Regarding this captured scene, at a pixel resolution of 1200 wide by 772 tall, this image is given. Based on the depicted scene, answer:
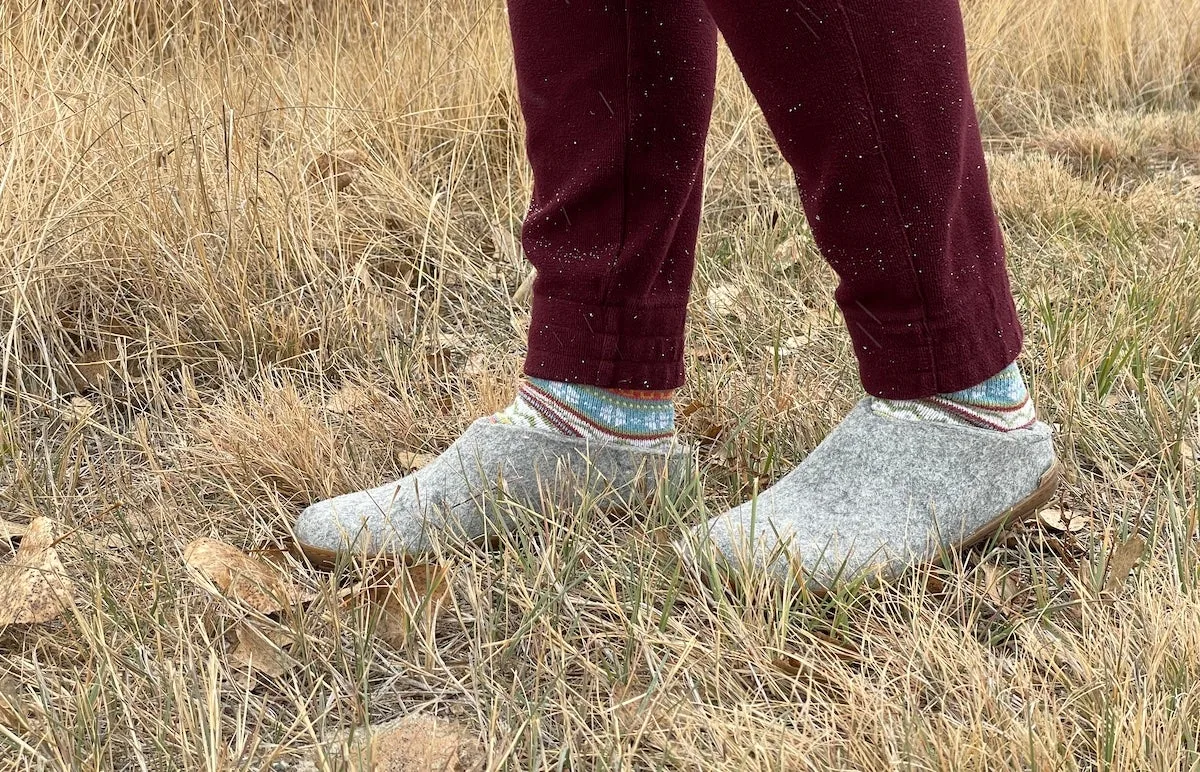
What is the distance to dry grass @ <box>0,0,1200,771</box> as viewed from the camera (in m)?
0.74

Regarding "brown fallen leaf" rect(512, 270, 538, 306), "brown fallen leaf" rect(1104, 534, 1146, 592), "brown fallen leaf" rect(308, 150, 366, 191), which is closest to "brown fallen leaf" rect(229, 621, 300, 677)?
"brown fallen leaf" rect(1104, 534, 1146, 592)

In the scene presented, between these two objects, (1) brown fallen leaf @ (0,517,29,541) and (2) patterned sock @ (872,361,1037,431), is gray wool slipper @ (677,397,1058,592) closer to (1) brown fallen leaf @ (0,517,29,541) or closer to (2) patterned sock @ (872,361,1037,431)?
(2) patterned sock @ (872,361,1037,431)

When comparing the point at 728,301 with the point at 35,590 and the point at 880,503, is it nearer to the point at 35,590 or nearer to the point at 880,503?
the point at 880,503

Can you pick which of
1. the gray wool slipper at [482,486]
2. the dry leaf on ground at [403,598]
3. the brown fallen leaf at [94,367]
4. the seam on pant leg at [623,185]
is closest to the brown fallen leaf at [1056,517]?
the gray wool slipper at [482,486]

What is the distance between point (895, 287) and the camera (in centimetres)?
81

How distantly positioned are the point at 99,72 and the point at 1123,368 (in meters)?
1.69

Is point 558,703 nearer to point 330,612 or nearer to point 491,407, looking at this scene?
point 330,612

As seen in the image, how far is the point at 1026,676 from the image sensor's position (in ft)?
2.39

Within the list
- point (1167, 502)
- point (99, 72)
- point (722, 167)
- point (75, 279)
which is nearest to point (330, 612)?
point (1167, 502)

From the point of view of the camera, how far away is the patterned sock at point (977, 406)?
0.89 meters

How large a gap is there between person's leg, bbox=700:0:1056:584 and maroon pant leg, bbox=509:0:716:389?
136 millimetres

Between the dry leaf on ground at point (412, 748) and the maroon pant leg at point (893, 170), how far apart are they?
454 millimetres

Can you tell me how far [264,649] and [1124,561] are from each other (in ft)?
2.42

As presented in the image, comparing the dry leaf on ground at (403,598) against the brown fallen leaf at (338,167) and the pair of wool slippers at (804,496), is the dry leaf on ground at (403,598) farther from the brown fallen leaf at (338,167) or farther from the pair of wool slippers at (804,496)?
the brown fallen leaf at (338,167)
